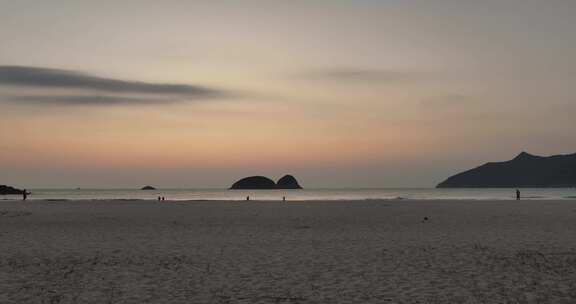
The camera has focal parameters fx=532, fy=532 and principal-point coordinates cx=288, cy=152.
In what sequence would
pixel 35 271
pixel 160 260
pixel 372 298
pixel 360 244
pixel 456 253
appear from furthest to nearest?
pixel 360 244, pixel 456 253, pixel 160 260, pixel 35 271, pixel 372 298

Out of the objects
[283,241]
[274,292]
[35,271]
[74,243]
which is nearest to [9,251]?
[74,243]

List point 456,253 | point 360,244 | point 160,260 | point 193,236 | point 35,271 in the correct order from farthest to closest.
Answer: point 193,236 → point 360,244 → point 456,253 → point 160,260 → point 35,271

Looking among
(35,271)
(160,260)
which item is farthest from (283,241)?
(35,271)

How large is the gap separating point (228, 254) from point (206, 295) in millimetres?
6544

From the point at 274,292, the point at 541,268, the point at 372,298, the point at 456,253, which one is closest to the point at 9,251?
the point at 274,292

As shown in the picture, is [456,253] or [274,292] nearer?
[274,292]

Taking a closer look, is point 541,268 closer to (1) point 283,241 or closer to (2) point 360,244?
(2) point 360,244

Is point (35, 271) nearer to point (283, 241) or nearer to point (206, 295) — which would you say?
point (206, 295)

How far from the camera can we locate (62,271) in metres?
15.0

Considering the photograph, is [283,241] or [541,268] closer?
[541,268]

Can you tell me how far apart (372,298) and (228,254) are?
806 centimetres

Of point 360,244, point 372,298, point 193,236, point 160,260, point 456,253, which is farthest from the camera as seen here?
point 193,236

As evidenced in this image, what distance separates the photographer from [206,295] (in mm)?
12047

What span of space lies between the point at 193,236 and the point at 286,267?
10520 mm
